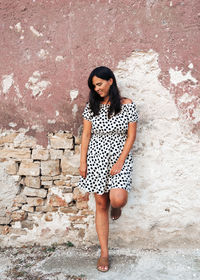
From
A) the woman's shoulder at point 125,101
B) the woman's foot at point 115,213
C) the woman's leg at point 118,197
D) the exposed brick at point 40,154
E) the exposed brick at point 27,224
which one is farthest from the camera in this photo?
the exposed brick at point 27,224

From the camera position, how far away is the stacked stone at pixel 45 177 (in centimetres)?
302

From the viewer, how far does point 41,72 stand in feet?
9.71

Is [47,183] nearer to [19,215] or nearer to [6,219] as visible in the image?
[19,215]

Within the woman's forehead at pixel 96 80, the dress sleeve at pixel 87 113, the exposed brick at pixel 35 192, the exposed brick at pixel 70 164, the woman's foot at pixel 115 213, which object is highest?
the woman's forehead at pixel 96 80

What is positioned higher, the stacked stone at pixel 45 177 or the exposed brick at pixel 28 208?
the stacked stone at pixel 45 177

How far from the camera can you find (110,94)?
2611 millimetres

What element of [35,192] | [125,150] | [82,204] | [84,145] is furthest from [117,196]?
[35,192]

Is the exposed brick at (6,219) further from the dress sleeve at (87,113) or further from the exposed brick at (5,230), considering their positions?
the dress sleeve at (87,113)

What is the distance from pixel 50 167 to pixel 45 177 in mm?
116

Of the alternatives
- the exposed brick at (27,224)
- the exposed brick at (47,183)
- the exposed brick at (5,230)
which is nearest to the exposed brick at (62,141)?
the exposed brick at (47,183)

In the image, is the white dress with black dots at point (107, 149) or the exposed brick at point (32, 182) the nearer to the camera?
the white dress with black dots at point (107, 149)

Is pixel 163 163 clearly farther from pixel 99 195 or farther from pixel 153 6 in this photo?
pixel 153 6

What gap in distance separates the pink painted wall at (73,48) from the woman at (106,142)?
317 millimetres

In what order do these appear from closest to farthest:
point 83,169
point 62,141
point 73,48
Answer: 1. point 83,169
2. point 73,48
3. point 62,141
